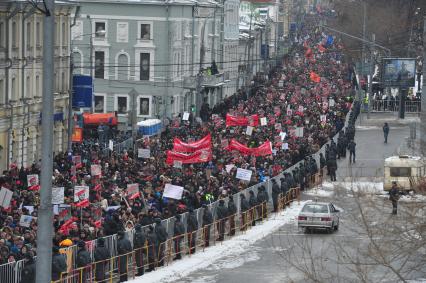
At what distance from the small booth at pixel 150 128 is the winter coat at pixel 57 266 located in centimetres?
3640

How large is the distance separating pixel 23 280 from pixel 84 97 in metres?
30.2

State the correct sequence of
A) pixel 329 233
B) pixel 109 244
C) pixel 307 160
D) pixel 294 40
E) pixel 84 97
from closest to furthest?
pixel 109 244
pixel 329 233
pixel 307 160
pixel 84 97
pixel 294 40

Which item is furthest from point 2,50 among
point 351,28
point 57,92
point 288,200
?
point 351,28

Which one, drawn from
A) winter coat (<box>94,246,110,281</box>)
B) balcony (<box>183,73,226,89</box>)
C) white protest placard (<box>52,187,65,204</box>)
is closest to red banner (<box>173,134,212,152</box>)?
white protest placard (<box>52,187,65,204</box>)

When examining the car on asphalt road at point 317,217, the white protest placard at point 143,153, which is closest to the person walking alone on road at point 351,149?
the white protest placard at point 143,153

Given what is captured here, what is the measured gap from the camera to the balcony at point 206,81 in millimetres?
82250

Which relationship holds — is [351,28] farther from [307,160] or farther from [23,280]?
[23,280]

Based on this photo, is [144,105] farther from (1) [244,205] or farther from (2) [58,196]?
(2) [58,196]

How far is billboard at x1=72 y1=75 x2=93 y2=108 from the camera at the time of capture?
5353cm

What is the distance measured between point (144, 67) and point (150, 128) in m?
15.9

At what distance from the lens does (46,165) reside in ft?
54.9

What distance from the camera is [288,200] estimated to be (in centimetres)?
4444

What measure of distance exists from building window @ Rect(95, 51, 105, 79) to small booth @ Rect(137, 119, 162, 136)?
46.6ft

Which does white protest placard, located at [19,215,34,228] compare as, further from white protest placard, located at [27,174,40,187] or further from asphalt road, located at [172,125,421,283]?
white protest placard, located at [27,174,40,187]
